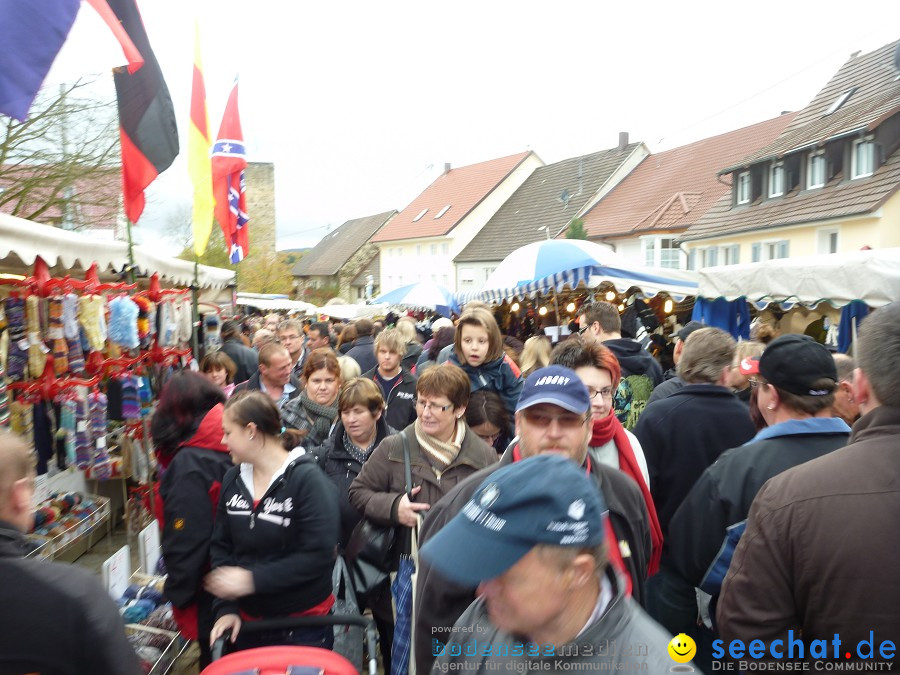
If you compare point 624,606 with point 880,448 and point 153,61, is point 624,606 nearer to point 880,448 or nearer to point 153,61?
point 880,448

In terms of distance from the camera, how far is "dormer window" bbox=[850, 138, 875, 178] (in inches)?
Answer: 729

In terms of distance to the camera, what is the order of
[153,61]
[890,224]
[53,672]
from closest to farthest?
1. [53,672]
2. [153,61]
3. [890,224]

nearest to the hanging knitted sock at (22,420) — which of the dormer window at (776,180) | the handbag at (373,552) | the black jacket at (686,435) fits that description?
the handbag at (373,552)

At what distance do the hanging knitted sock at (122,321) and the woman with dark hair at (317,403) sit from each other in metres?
1.60

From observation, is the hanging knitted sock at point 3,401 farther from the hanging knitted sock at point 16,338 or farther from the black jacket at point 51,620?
the black jacket at point 51,620

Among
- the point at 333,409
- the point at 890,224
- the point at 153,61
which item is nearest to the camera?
the point at 333,409

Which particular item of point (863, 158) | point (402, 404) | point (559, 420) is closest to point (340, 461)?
point (402, 404)

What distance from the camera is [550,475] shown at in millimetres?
1412

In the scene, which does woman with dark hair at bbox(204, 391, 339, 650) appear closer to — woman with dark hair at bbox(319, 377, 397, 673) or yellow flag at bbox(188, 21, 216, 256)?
woman with dark hair at bbox(319, 377, 397, 673)

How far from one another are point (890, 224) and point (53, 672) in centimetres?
2040

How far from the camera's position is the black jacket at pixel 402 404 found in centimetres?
547

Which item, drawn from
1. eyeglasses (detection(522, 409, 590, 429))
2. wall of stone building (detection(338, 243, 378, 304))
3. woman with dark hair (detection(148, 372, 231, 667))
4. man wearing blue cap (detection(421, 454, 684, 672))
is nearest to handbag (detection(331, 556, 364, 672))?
woman with dark hair (detection(148, 372, 231, 667))

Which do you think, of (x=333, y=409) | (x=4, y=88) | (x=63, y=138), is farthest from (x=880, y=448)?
(x=63, y=138)

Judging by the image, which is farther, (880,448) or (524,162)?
(524,162)
